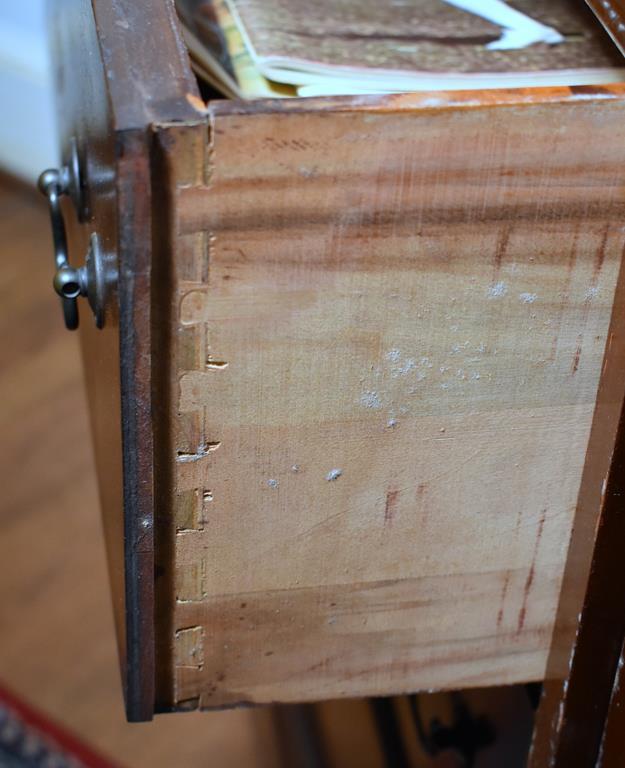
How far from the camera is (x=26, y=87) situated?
6.86 feet

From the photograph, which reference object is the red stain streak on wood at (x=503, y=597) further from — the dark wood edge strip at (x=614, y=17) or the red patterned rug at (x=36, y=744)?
the red patterned rug at (x=36, y=744)

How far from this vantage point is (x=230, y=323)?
42 cm

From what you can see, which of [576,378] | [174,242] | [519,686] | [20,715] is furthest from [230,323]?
[20,715]

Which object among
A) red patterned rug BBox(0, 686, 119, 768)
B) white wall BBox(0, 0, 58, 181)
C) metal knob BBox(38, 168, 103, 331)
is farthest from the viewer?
white wall BBox(0, 0, 58, 181)

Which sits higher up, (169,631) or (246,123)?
(246,123)

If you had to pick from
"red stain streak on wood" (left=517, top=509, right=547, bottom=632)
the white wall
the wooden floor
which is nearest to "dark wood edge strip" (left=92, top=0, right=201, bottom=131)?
"red stain streak on wood" (left=517, top=509, right=547, bottom=632)

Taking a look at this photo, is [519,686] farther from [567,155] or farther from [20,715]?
[20,715]

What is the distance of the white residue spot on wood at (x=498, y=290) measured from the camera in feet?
1.42

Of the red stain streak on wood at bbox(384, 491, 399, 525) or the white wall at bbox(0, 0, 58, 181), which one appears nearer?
the red stain streak on wood at bbox(384, 491, 399, 525)

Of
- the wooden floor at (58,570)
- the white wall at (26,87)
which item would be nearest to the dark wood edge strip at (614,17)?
the wooden floor at (58,570)

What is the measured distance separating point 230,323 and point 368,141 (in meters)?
0.09

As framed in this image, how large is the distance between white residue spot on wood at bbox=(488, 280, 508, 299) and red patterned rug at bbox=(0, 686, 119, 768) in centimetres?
99

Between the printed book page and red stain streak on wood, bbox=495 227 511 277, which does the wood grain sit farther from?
the printed book page

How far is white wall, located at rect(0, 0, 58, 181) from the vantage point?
2.05m
